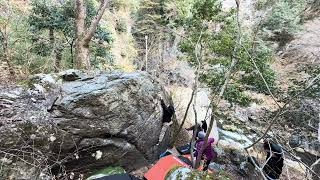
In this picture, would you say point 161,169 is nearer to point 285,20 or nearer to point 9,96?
point 9,96

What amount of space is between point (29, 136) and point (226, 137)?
8.32 metres

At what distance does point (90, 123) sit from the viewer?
5988mm

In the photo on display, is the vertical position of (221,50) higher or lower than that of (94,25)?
lower

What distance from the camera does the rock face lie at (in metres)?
5.26

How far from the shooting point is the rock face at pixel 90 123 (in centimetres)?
526

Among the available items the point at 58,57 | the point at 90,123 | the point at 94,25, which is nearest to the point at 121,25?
the point at 58,57

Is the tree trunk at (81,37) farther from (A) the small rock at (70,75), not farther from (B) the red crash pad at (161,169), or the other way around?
(B) the red crash pad at (161,169)

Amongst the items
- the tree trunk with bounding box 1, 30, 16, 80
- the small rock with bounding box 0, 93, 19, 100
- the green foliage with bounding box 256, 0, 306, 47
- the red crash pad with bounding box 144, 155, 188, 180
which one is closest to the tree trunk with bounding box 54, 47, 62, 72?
the tree trunk with bounding box 1, 30, 16, 80

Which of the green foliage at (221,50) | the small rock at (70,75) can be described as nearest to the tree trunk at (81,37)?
the small rock at (70,75)

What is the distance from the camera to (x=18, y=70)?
7430 mm

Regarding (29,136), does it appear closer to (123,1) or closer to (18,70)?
(18,70)

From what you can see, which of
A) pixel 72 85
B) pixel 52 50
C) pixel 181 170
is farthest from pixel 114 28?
pixel 181 170

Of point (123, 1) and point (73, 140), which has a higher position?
point (123, 1)

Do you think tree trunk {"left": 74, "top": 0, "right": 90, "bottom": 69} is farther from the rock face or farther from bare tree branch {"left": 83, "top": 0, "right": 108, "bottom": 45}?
the rock face
